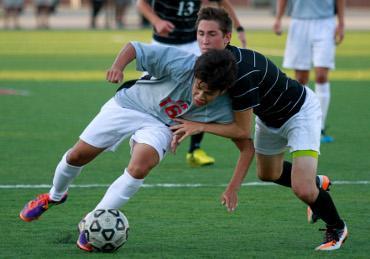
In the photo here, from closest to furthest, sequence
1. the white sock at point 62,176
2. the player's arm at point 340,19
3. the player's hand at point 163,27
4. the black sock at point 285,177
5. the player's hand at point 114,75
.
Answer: the player's hand at point 114,75, the white sock at point 62,176, the black sock at point 285,177, the player's hand at point 163,27, the player's arm at point 340,19

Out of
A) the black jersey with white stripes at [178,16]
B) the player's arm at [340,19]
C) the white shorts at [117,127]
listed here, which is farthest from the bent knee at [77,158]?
the player's arm at [340,19]

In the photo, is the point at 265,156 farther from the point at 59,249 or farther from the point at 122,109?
the point at 59,249

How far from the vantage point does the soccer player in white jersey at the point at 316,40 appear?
39.2 feet

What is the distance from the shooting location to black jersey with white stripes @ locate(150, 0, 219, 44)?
10.4 metres

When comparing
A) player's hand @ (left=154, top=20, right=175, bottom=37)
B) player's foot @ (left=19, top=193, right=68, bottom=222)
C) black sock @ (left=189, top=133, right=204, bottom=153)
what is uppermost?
player's hand @ (left=154, top=20, right=175, bottom=37)

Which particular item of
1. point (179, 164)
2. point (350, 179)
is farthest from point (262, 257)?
point (179, 164)

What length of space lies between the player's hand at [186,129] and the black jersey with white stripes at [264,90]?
0.27m

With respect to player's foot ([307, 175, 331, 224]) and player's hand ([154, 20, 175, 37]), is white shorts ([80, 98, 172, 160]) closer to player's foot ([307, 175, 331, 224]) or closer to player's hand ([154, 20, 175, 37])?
player's foot ([307, 175, 331, 224])

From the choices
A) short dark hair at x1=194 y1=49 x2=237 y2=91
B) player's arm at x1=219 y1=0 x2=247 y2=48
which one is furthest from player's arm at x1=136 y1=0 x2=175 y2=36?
short dark hair at x1=194 y1=49 x2=237 y2=91

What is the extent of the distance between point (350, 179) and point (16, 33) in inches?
974

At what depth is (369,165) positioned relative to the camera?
33.3 ft

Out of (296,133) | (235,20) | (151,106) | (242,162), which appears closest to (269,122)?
(296,133)

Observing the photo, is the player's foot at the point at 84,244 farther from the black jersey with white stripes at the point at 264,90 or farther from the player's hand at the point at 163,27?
the player's hand at the point at 163,27

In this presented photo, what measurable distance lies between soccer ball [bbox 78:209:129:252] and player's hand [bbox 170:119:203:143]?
66cm
